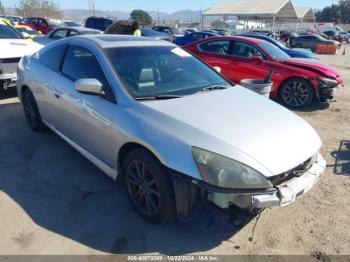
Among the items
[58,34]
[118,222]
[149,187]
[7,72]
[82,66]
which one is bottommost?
[118,222]

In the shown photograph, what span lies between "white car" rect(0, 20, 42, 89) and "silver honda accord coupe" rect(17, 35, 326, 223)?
10.1 ft

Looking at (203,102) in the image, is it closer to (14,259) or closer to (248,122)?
(248,122)

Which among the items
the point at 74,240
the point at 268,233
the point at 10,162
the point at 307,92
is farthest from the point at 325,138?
the point at 10,162

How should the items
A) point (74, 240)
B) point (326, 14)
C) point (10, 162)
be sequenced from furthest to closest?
point (326, 14) < point (10, 162) < point (74, 240)

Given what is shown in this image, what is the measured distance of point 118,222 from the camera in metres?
3.13

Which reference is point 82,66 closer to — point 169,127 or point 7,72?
point 169,127

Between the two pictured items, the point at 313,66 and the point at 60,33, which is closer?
the point at 313,66

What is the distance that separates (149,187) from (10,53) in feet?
18.4

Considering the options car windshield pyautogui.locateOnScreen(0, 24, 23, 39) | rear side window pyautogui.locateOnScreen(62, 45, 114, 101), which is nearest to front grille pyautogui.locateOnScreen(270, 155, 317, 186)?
rear side window pyautogui.locateOnScreen(62, 45, 114, 101)

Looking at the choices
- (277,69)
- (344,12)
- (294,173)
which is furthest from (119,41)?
(344,12)

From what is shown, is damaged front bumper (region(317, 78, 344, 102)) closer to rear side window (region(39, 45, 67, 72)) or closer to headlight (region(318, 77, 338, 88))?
headlight (region(318, 77, 338, 88))

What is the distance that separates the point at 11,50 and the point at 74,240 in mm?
5659

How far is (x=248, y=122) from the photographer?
2.95 metres

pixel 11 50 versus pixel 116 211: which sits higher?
pixel 11 50
